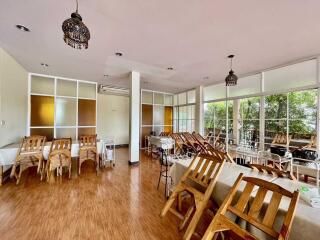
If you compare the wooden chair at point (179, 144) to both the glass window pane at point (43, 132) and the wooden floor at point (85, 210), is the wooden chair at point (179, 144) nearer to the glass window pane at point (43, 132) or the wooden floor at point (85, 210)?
the wooden floor at point (85, 210)

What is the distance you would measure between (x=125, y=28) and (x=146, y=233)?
2.94 meters

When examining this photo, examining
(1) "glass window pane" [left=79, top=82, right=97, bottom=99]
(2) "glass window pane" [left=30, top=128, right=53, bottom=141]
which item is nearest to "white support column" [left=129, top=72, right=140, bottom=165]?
(1) "glass window pane" [left=79, top=82, right=97, bottom=99]

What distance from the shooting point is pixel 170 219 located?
2.17 meters

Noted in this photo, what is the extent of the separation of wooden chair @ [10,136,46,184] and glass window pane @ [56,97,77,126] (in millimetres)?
1948

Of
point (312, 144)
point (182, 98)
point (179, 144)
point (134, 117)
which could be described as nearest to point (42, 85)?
point (134, 117)

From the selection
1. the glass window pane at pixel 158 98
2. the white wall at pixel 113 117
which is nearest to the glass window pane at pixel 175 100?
the glass window pane at pixel 158 98

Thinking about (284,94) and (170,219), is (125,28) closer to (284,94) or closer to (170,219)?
(170,219)

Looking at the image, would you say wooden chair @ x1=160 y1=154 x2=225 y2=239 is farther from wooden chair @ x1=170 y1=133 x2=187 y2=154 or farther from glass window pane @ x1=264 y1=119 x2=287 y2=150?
glass window pane @ x1=264 y1=119 x2=287 y2=150

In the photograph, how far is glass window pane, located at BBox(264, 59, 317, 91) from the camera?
144 inches

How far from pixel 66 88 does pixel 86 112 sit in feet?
3.48

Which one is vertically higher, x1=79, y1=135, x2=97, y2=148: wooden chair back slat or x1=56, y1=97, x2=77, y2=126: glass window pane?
x1=56, y1=97, x2=77, y2=126: glass window pane

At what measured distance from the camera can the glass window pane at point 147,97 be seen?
7.28 m

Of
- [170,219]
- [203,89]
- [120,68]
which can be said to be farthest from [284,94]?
[120,68]

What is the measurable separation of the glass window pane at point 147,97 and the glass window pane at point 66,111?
2805 millimetres
